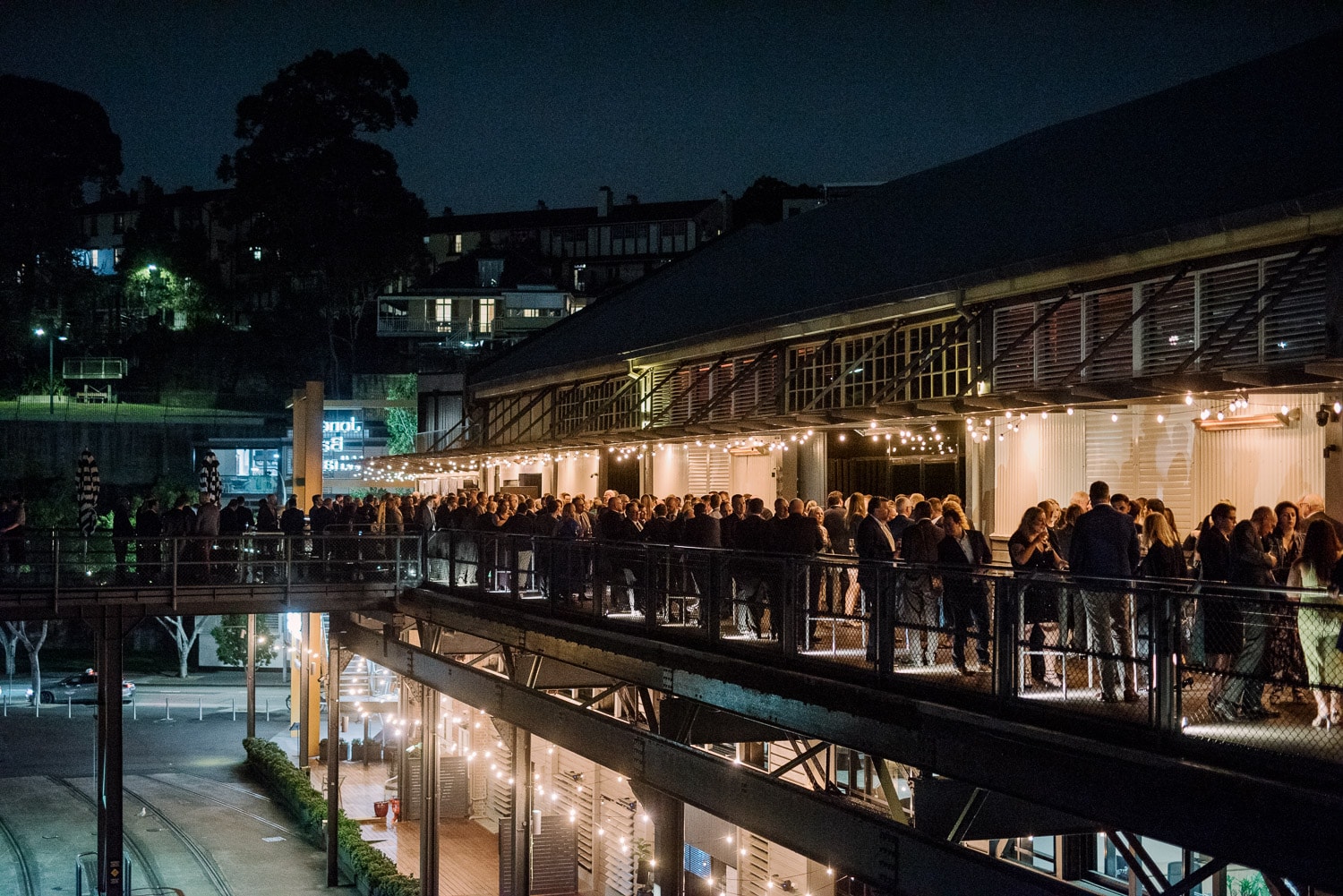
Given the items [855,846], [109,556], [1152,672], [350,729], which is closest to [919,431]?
[855,846]

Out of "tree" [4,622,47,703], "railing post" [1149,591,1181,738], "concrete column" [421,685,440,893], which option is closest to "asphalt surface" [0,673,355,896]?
"tree" [4,622,47,703]

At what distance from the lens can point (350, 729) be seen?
4025 cm

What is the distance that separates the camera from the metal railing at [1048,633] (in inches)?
301

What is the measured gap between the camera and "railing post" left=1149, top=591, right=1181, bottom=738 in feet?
26.9

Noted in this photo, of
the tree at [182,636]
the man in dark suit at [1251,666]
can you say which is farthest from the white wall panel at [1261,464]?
the tree at [182,636]

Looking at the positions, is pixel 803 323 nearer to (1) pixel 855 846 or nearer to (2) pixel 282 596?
(2) pixel 282 596

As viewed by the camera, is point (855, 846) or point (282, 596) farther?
point (282, 596)

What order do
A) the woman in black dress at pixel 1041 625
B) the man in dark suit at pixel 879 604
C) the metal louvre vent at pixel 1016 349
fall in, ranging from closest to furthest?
the woman in black dress at pixel 1041 625 < the man in dark suit at pixel 879 604 < the metal louvre vent at pixel 1016 349

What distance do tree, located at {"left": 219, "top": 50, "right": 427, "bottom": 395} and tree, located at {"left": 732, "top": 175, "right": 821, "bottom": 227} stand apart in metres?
21.0

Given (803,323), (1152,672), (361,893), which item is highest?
(803,323)

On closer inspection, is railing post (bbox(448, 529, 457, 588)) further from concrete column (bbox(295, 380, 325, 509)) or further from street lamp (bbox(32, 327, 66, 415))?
street lamp (bbox(32, 327, 66, 415))

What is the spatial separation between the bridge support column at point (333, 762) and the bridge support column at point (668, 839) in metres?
14.7

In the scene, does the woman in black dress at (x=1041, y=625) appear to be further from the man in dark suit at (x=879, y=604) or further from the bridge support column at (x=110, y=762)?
the bridge support column at (x=110, y=762)

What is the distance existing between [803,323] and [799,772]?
24.0 ft
